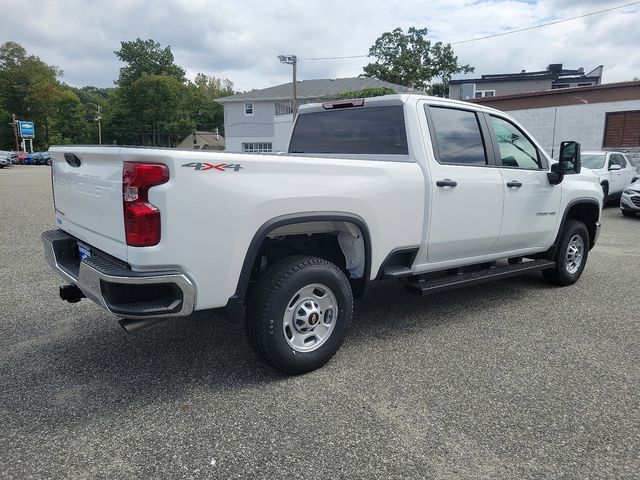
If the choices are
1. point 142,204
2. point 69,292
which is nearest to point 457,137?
→ point 142,204

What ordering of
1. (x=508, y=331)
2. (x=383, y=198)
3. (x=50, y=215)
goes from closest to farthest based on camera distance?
Result: (x=383, y=198) < (x=508, y=331) < (x=50, y=215)

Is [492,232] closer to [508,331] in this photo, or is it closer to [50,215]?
[508,331]

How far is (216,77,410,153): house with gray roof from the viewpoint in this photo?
131ft

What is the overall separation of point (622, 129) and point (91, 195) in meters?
20.9

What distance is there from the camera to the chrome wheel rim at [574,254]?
5965 millimetres

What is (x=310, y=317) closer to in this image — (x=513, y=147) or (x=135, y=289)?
(x=135, y=289)

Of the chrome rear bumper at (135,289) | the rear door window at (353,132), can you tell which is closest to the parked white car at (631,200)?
the rear door window at (353,132)

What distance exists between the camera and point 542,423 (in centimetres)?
297

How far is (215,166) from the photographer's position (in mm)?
2893

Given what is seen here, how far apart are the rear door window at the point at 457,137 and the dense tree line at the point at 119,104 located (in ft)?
232

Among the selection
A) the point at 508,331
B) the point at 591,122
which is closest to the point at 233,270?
the point at 508,331

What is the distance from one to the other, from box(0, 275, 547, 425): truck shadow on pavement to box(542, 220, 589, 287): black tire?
1.18 metres

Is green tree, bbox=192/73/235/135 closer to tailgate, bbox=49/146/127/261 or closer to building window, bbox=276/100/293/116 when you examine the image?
building window, bbox=276/100/293/116

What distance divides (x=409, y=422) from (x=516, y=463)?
616mm
